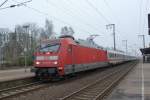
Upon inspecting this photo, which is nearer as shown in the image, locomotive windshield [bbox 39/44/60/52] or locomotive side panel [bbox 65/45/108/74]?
locomotive windshield [bbox 39/44/60/52]

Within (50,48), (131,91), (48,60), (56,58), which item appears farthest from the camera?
(50,48)

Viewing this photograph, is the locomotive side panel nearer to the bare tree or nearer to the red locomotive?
the red locomotive

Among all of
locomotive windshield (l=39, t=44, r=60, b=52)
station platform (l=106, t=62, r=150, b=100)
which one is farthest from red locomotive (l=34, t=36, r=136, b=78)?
station platform (l=106, t=62, r=150, b=100)

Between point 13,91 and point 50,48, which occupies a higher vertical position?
point 50,48

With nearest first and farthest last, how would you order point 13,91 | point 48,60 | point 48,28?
point 13,91, point 48,60, point 48,28

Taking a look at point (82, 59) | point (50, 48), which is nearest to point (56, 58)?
point (50, 48)

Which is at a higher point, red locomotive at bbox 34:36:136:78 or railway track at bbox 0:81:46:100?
red locomotive at bbox 34:36:136:78

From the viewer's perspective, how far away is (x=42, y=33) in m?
101

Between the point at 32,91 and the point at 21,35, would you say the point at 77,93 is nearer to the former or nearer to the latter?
the point at 32,91

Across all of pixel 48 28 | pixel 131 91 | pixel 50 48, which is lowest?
pixel 131 91

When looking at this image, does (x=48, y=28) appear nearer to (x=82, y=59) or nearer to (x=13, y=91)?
(x=82, y=59)

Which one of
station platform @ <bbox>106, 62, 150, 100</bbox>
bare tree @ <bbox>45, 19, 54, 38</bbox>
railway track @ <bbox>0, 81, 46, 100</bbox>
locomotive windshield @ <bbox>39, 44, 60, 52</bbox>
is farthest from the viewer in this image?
bare tree @ <bbox>45, 19, 54, 38</bbox>

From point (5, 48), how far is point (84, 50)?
187ft

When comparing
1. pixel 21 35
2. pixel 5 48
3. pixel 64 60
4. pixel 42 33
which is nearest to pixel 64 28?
pixel 42 33
